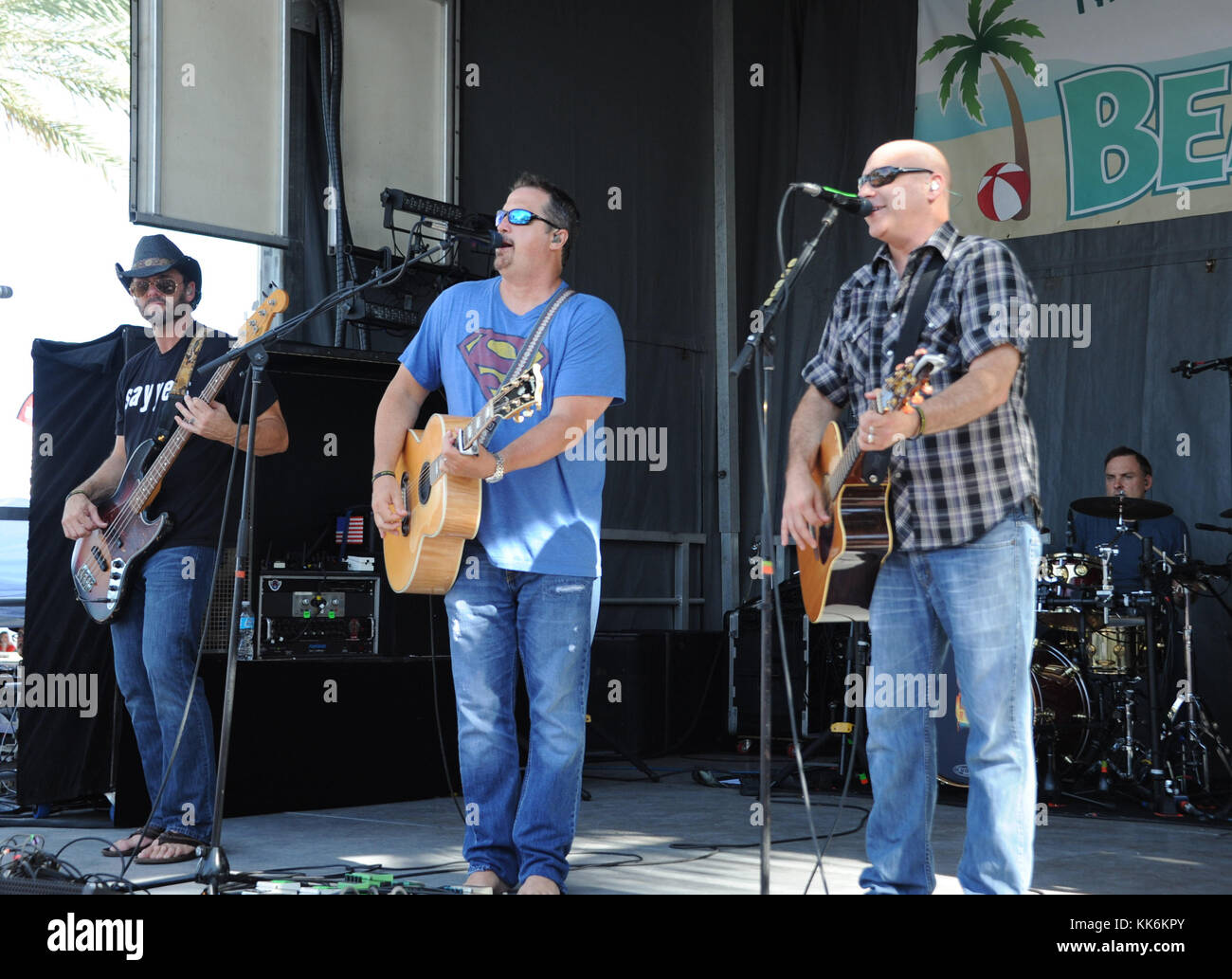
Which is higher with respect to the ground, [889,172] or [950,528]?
[889,172]

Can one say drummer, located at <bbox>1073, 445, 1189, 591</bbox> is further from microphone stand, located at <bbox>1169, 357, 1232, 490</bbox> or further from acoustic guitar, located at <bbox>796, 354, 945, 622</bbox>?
acoustic guitar, located at <bbox>796, 354, 945, 622</bbox>

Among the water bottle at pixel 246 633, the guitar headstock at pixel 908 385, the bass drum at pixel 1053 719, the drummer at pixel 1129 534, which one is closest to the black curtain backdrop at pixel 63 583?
the water bottle at pixel 246 633

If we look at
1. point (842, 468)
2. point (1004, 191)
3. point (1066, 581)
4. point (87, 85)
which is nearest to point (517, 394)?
point (842, 468)

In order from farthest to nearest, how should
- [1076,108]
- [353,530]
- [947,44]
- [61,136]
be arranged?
[947,44]
[1076,108]
[61,136]
[353,530]

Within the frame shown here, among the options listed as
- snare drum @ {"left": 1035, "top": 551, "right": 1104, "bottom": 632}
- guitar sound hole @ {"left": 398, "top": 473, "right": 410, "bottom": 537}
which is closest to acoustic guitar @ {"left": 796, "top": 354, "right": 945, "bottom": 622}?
guitar sound hole @ {"left": 398, "top": 473, "right": 410, "bottom": 537}

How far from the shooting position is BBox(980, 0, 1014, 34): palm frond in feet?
28.2

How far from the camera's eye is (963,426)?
9.96 feet

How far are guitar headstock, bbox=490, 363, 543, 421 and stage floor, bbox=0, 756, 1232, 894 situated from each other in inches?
57.0

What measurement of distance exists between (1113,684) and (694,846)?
9.70 feet

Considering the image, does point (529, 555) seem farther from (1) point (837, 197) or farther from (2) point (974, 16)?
(2) point (974, 16)

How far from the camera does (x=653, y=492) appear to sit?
30.5 ft
